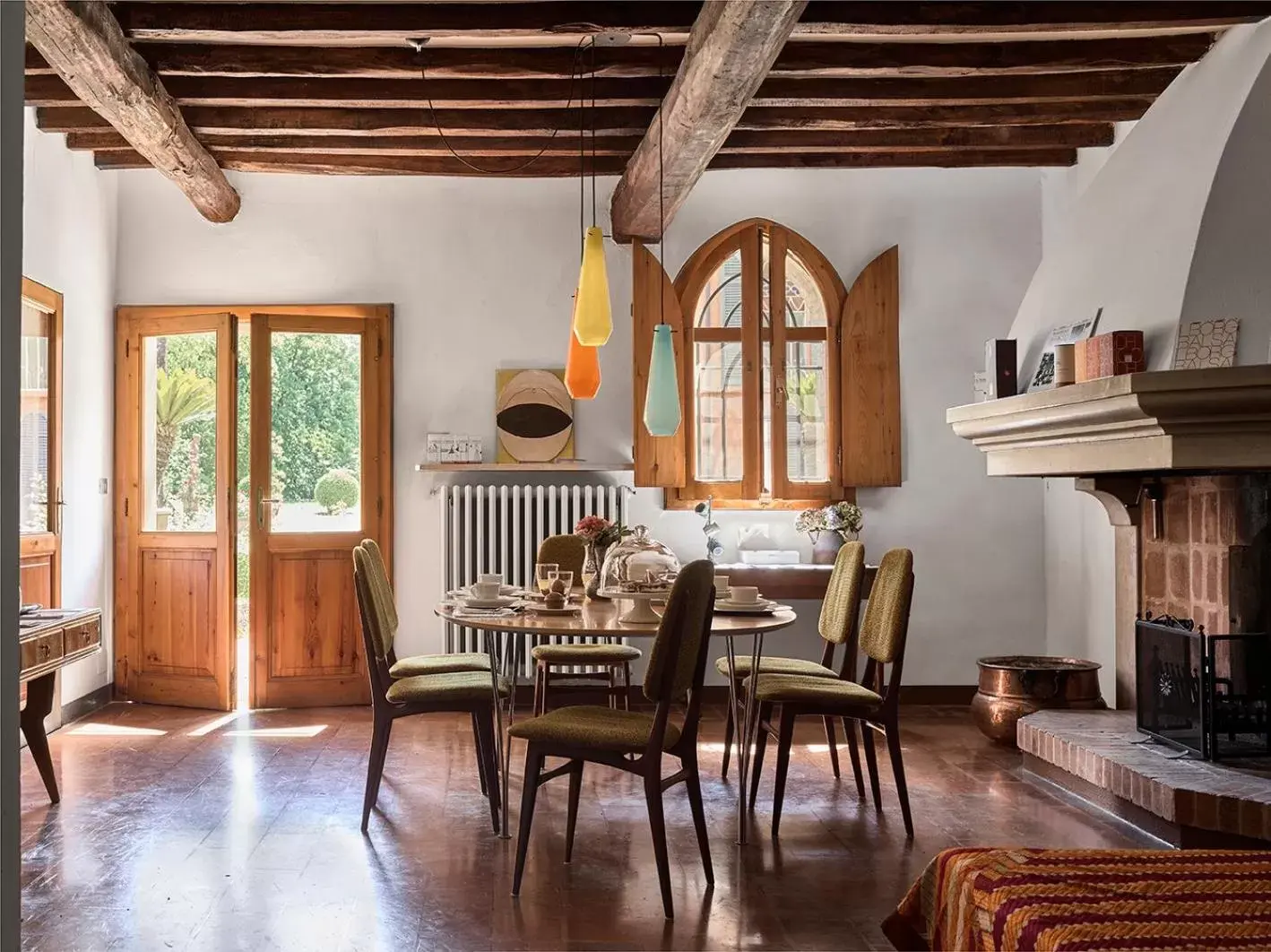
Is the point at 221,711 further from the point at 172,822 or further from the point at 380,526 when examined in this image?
the point at 172,822

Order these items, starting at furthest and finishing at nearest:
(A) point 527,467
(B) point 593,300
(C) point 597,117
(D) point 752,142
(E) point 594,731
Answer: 1. (A) point 527,467
2. (D) point 752,142
3. (C) point 597,117
4. (B) point 593,300
5. (E) point 594,731

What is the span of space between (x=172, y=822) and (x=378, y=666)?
34.5 inches

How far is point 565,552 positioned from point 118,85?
2550 millimetres

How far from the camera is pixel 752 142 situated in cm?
568

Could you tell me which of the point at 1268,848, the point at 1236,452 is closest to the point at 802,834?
the point at 1268,848

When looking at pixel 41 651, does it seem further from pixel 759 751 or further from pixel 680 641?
pixel 759 751

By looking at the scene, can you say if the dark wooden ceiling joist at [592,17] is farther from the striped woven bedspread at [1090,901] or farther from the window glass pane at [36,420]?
the striped woven bedspread at [1090,901]

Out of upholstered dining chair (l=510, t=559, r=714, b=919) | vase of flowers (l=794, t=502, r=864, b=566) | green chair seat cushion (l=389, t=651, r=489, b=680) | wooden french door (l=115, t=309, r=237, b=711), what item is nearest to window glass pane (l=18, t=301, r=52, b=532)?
wooden french door (l=115, t=309, r=237, b=711)

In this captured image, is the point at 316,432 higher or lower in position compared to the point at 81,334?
lower

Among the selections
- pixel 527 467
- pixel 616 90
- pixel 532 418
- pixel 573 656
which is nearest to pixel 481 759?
pixel 573 656

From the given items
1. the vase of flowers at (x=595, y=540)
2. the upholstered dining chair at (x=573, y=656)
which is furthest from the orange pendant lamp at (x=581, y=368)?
the upholstered dining chair at (x=573, y=656)

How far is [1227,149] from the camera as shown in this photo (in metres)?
3.80

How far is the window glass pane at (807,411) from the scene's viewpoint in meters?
6.46

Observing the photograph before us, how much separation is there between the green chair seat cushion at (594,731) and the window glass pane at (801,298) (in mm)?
3519
